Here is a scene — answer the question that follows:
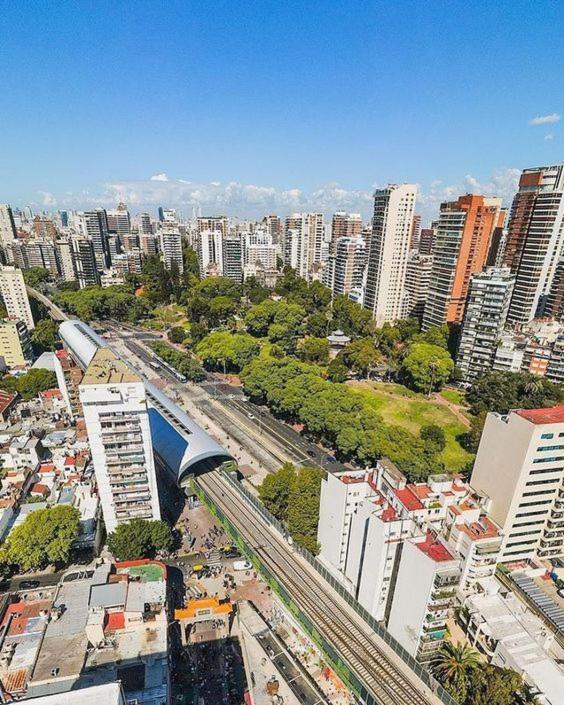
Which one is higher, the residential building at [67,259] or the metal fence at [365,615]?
the residential building at [67,259]

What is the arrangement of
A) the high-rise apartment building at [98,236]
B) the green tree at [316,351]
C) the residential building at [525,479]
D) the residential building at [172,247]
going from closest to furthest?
1. the residential building at [525,479]
2. the green tree at [316,351]
3. the residential building at [172,247]
4. the high-rise apartment building at [98,236]

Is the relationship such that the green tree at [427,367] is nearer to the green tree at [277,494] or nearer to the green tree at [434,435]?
the green tree at [434,435]

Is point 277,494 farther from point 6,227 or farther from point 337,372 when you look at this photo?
point 6,227

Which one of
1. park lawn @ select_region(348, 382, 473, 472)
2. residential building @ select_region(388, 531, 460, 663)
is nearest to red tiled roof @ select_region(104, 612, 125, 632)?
residential building @ select_region(388, 531, 460, 663)

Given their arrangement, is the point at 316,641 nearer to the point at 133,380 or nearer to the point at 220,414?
the point at 133,380

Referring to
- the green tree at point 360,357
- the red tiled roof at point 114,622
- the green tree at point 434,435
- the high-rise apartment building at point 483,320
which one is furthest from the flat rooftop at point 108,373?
the high-rise apartment building at point 483,320

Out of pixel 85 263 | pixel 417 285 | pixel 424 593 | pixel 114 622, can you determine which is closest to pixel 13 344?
pixel 114 622

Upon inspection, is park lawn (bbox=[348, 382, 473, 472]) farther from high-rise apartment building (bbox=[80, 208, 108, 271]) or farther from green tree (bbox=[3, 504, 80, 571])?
high-rise apartment building (bbox=[80, 208, 108, 271])
